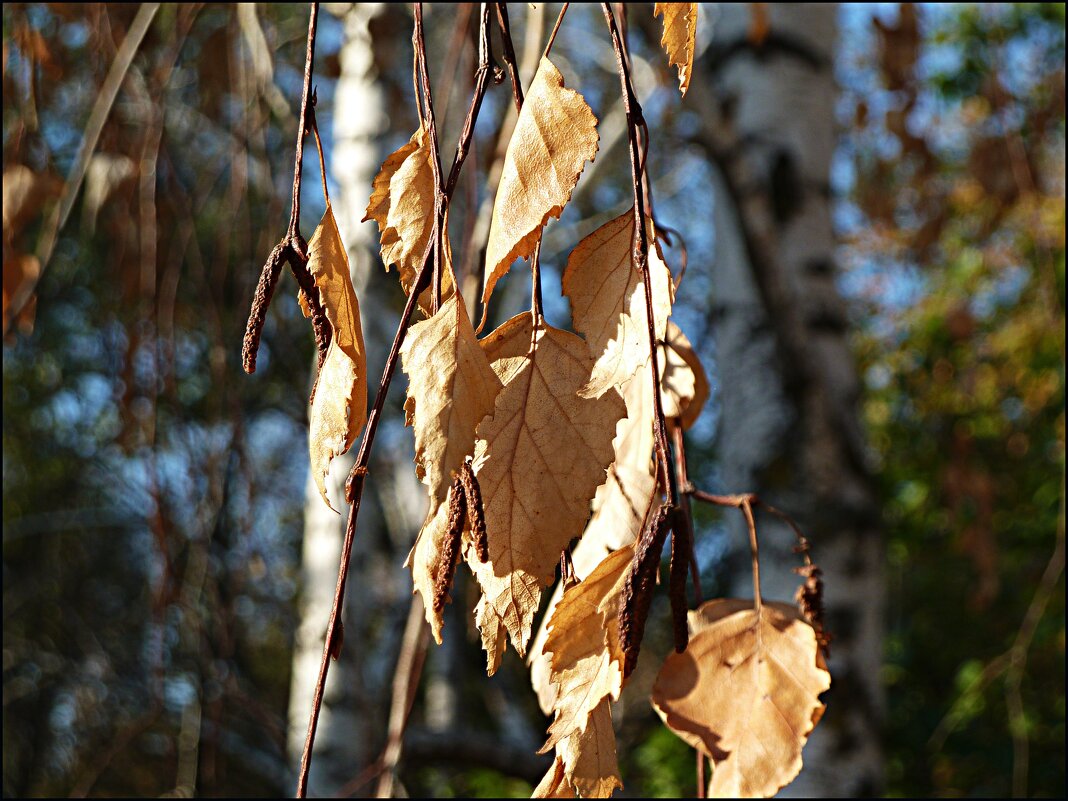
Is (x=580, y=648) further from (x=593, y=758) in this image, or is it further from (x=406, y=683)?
(x=406, y=683)

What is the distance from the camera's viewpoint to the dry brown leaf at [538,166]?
11.8 inches

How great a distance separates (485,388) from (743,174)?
0.73 m

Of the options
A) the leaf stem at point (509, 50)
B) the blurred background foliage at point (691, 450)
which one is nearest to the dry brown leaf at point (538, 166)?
the leaf stem at point (509, 50)

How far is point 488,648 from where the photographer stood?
31 centimetres

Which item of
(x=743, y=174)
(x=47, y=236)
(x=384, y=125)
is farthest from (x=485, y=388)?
(x=384, y=125)

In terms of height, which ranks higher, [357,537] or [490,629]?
[357,537]

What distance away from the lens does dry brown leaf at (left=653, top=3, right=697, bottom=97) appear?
32 centimetres

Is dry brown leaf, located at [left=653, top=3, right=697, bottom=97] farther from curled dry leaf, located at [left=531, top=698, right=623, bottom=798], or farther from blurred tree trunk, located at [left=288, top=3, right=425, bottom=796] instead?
blurred tree trunk, located at [left=288, top=3, right=425, bottom=796]

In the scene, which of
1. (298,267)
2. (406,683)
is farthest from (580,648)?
(406,683)

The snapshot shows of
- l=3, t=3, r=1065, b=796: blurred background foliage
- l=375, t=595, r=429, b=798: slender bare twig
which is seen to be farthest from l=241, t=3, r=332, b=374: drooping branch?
l=3, t=3, r=1065, b=796: blurred background foliage

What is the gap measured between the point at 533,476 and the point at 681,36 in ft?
0.50

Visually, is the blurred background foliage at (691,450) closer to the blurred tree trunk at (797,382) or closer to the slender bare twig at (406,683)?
the blurred tree trunk at (797,382)

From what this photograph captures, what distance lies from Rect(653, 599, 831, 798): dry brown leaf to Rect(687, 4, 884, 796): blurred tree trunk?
0.52m

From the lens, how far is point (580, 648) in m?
0.32
